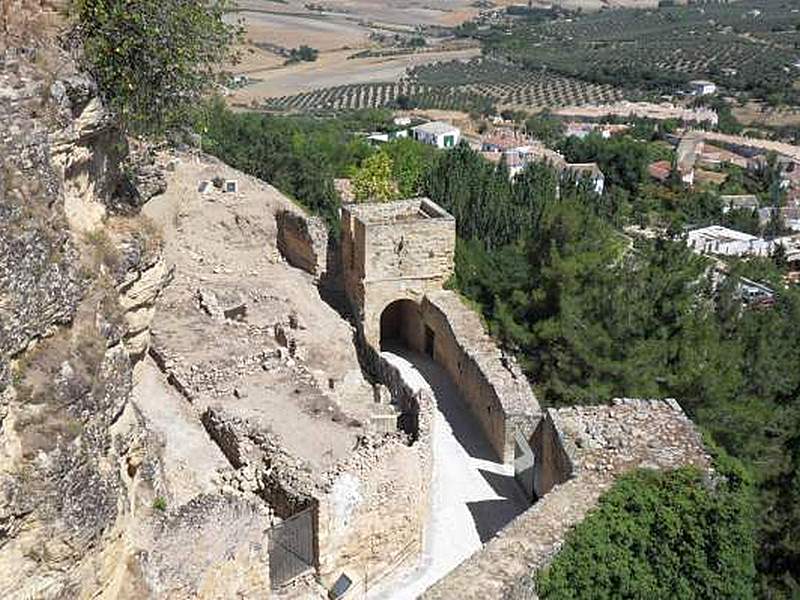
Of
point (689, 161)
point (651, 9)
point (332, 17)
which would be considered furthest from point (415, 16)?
point (689, 161)

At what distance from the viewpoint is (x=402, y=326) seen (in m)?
20.9

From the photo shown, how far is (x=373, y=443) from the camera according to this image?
40.1 feet

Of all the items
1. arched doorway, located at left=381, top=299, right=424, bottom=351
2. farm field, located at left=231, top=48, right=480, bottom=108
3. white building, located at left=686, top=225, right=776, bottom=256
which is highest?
arched doorway, located at left=381, top=299, right=424, bottom=351

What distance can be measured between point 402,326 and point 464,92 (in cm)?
8162

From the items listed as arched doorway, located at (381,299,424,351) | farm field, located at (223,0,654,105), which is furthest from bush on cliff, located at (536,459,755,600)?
farm field, located at (223,0,654,105)

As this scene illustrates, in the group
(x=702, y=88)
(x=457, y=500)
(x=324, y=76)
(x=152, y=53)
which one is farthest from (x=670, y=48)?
(x=152, y=53)

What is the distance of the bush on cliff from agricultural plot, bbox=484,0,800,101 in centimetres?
9415

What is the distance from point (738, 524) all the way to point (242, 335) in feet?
29.2

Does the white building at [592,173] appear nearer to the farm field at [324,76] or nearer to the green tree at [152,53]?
the farm field at [324,76]

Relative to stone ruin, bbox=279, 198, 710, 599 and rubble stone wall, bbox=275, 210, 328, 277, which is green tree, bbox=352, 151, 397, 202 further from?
stone ruin, bbox=279, 198, 710, 599

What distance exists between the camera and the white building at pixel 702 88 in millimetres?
99875

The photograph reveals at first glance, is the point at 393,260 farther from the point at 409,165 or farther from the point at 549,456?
the point at 409,165

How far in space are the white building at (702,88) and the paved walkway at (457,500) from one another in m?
90.5

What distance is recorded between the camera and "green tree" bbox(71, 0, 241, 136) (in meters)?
9.95
